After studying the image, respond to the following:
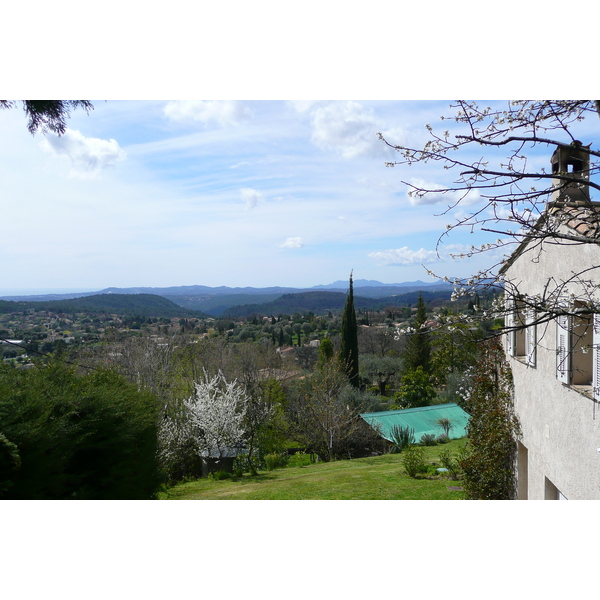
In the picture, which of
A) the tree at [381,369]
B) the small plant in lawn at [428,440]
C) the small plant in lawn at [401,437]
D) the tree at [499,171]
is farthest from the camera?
the tree at [381,369]

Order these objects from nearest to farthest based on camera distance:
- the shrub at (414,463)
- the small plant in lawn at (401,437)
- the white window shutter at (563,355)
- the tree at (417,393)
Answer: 1. the white window shutter at (563,355)
2. the shrub at (414,463)
3. the small plant in lawn at (401,437)
4. the tree at (417,393)

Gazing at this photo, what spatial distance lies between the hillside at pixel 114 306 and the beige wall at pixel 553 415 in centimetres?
1056

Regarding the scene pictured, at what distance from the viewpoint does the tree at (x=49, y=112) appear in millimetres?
3973

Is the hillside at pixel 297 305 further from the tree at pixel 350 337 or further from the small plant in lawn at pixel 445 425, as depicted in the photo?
the small plant in lawn at pixel 445 425

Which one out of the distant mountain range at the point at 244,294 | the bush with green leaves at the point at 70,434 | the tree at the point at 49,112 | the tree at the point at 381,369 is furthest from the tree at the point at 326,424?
the tree at the point at 49,112

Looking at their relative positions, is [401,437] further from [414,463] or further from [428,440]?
[414,463]

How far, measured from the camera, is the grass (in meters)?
7.63

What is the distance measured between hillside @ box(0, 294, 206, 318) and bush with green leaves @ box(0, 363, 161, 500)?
6.71m

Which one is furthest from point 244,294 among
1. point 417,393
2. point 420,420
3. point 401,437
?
point 401,437

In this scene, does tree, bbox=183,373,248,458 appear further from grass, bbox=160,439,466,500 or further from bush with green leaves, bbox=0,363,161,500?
bush with green leaves, bbox=0,363,161,500
